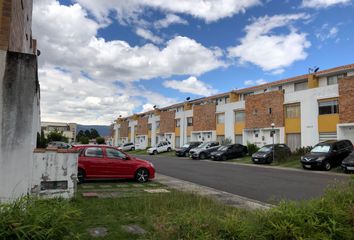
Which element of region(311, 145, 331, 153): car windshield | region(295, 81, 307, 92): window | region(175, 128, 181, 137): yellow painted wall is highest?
region(295, 81, 307, 92): window

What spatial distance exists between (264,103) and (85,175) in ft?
87.0

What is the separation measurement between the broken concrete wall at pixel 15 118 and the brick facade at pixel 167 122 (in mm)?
52268

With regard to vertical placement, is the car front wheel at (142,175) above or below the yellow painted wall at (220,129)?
below

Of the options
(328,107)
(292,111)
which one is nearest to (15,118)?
(328,107)

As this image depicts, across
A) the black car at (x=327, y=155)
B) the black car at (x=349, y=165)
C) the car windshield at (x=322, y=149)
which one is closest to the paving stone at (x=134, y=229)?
the black car at (x=349, y=165)

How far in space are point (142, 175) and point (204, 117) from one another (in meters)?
34.2

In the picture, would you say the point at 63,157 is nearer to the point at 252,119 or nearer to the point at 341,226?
the point at 341,226

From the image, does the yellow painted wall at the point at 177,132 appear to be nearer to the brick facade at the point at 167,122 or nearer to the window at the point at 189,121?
the brick facade at the point at 167,122

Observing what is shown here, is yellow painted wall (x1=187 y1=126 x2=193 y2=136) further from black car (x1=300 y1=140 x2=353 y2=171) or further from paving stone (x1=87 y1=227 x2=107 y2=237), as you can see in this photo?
paving stone (x1=87 y1=227 x2=107 y2=237)

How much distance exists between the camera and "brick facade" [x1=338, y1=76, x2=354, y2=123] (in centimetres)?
2698

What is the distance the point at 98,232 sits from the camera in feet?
20.3

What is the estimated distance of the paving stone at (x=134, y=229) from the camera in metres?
6.22

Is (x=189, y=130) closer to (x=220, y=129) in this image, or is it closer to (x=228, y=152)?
(x=220, y=129)

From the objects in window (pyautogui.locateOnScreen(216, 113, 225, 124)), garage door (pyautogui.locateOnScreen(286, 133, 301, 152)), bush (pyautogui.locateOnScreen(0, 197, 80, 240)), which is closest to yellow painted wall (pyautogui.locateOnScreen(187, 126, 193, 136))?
window (pyautogui.locateOnScreen(216, 113, 225, 124))
